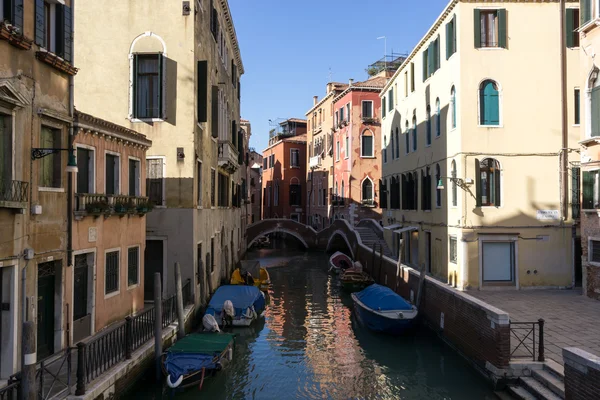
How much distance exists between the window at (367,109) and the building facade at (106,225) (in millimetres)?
21658

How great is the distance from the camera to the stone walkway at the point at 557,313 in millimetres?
9227

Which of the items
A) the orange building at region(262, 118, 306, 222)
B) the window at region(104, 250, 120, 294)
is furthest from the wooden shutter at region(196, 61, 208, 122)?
the orange building at region(262, 118, 306, 222)

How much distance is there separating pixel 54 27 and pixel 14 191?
2749mm

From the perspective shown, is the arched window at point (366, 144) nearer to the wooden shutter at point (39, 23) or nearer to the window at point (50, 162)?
the window at point (50, 162)

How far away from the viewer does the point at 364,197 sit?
1243 inches

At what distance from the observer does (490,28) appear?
1472 centimetres

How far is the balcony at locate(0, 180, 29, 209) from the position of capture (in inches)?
259

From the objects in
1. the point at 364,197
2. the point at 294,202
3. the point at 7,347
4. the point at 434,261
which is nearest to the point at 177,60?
the point at 7,347

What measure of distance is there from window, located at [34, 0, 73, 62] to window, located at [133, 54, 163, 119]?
16.2 feet

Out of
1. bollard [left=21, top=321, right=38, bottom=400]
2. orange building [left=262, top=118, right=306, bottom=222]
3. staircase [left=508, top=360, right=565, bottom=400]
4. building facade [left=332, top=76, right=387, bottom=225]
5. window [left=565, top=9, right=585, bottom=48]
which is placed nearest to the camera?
bollard [left=21, top=321, right=38, bottom=400]

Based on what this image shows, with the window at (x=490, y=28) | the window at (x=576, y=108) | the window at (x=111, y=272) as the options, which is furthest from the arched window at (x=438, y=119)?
the window at (x=111, y=272)

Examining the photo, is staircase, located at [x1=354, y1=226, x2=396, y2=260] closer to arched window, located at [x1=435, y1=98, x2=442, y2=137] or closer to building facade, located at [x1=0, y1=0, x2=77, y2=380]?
arched window, located at [x1=435, y1=98, x2=442, y2=137]

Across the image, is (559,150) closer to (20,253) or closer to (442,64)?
(442,64)

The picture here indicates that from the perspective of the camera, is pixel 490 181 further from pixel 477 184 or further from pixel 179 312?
pixel 179 312
